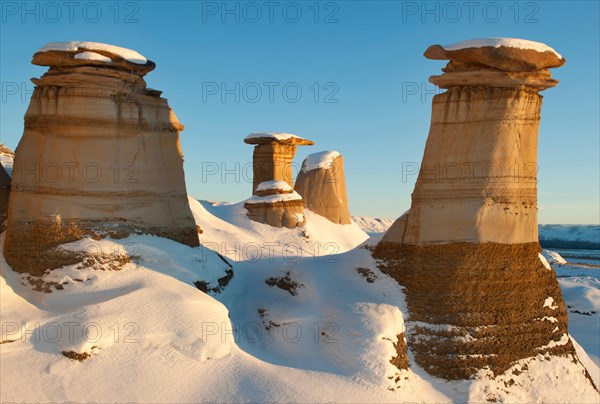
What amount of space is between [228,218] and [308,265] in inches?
468

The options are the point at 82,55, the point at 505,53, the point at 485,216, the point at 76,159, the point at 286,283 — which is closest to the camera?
the point at 505,53

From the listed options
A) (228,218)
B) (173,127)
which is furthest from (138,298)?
(228,218)

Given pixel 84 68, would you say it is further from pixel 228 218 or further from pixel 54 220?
pixel 228 218

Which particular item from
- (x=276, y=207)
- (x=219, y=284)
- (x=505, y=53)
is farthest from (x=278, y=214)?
(x=505, y=53)

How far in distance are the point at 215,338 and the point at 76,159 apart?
4590mm

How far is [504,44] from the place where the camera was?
33.1 feet

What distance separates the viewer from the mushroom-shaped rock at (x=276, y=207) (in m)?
23.6

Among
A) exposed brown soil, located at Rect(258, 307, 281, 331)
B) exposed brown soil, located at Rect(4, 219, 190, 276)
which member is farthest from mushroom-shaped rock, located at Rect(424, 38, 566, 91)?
exposed brown soil, located at Rect(4, 219, 190, 276)

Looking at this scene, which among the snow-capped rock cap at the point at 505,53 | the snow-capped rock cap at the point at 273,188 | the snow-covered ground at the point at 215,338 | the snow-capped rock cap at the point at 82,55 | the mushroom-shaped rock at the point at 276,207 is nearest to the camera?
the snow-covered ground at the point at 215,338

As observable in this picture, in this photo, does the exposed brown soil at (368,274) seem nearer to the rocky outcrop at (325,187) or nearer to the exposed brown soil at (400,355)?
the exposed brown soil at (400,355)

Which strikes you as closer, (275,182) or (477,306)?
(477,306)

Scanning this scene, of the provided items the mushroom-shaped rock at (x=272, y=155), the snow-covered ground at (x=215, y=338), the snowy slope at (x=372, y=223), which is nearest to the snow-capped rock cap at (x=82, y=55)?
the snow-covered ground at (x=215, y=338)

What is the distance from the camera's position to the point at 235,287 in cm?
1241

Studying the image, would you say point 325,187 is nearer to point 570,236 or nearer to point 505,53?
point 505,53
